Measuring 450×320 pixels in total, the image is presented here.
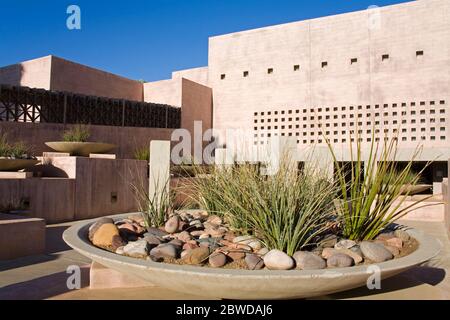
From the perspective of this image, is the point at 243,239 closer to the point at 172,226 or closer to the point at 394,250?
the point at 172,226

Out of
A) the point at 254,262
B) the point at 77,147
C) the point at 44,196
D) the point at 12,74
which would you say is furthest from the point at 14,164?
the point at 12,74

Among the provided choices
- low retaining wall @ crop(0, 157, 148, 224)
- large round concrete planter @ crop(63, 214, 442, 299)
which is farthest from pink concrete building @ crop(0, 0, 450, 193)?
large round concrete planter @ crop(63, 214, 442, 299)

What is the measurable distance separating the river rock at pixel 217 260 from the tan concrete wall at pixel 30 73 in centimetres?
1236

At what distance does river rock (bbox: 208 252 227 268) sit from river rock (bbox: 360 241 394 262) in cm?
102

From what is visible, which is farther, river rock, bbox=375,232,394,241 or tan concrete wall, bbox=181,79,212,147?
tan concrete wall, bbox=181,79,212,147

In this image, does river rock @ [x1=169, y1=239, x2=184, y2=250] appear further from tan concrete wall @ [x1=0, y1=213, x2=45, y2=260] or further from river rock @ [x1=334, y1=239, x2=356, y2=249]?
tan concrete wall @ [x1=0, y1=213, x2=45, y2=260]

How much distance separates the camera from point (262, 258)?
8.93 feet

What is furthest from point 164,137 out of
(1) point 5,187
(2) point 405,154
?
(2) point 405,154

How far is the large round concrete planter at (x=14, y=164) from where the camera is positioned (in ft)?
25.6

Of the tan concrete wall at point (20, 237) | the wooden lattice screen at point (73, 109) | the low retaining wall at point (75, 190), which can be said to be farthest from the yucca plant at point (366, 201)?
the wooden lattice screen at point (73, 109)

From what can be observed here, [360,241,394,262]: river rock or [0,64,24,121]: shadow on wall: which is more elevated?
[0,64,24,121]: shadow on wall

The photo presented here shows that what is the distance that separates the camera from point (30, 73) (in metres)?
13.8

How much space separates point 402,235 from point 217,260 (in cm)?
176

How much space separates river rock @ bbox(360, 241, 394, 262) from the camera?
2.82m
